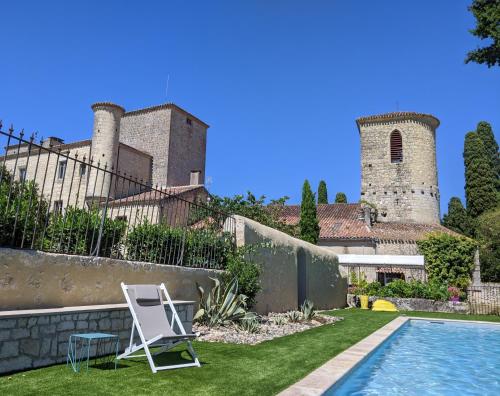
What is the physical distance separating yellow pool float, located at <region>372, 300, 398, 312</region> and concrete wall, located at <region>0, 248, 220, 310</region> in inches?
545

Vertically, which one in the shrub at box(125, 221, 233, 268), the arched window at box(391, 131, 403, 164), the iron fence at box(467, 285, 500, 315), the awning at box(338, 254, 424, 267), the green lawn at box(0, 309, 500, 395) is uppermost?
the arched window at box(391, 131, 403, 164)

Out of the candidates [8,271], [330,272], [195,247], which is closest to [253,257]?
[195,247]

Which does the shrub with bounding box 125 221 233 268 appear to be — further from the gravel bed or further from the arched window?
the arched window

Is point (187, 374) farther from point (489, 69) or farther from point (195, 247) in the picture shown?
point (489, 69)

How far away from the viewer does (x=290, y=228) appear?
96.8ft

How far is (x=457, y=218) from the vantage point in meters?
42.7

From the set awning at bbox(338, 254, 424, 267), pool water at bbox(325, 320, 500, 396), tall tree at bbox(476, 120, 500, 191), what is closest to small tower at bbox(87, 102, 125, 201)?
awning at bbox(338, 254, 424, 267)

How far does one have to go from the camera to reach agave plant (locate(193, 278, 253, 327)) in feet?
30.4

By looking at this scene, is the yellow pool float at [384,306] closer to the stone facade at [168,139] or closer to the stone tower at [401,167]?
the stone tower at [401,167]

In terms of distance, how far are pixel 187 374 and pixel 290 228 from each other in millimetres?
24663

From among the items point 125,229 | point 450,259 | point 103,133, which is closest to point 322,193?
point 450,259

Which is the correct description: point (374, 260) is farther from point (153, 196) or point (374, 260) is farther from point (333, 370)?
point (333, 370)

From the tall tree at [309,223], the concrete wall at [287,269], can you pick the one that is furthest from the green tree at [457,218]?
the concrete wall at [287,269]

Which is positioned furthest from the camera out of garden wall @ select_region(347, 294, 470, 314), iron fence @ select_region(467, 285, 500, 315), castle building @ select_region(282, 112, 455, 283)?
castle building @ select_region(282, 112, 455, 283)
